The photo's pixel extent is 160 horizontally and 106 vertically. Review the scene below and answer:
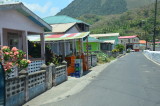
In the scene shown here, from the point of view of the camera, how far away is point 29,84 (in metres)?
8.28

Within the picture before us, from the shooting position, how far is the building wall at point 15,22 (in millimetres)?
9913

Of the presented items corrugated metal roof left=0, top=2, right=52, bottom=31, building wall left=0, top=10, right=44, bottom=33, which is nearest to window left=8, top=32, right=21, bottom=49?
building wall left=0, top=10, right=44, bottom=33

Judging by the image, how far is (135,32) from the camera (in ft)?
359

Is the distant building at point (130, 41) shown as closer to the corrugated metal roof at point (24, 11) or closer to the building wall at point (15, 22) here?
the corrugated metal roof at point (24, 11)

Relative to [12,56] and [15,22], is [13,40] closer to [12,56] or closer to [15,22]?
[15,22]

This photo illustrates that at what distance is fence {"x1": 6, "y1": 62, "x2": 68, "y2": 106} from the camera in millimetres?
6961

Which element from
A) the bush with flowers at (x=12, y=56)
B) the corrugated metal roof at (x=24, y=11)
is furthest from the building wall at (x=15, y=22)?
the bush with flowers at (x=12, y=56)

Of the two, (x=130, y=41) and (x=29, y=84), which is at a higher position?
(x=130, y=41)

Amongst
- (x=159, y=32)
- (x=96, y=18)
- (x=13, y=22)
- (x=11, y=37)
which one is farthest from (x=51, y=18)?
(x=96, y=18)

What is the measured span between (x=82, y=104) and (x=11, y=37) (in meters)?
7.52

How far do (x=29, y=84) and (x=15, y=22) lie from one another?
4033mm

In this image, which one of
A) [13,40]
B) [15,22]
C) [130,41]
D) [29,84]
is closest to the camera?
[29,84]

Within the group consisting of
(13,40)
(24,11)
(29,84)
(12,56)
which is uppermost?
(24,11)

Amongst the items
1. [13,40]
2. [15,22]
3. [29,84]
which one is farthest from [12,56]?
[13,40]
